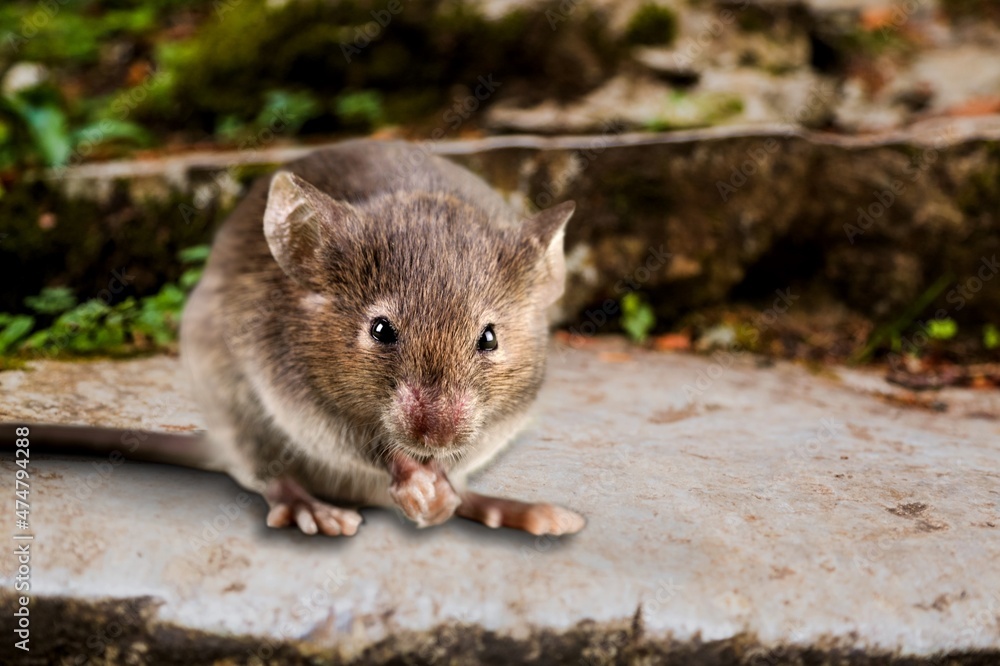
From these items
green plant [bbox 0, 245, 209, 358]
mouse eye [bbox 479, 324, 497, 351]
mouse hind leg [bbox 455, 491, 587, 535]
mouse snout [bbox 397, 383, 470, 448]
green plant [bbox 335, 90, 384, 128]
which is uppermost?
green plant [bbox 335, 90, 384, 128]

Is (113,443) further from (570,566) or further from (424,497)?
(570,566)

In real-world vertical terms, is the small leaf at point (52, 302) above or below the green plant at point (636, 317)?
below

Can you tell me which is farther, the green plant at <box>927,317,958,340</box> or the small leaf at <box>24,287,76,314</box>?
the green plant at <box>927,317,958,340</box>

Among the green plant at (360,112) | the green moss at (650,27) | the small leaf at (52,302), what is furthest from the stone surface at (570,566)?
the green moss at (650,27)

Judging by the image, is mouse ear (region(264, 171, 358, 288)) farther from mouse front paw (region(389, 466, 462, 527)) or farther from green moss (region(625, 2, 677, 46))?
green moss (region(625, 2, 677, 46))

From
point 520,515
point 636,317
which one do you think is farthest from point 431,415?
point 636,317

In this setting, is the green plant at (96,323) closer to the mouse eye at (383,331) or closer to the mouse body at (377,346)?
the mouse body at (377,346)

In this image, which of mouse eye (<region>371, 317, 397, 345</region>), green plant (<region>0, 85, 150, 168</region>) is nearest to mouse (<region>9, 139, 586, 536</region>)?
mouse eye (<region>371, 317, 397, 345</region>)
